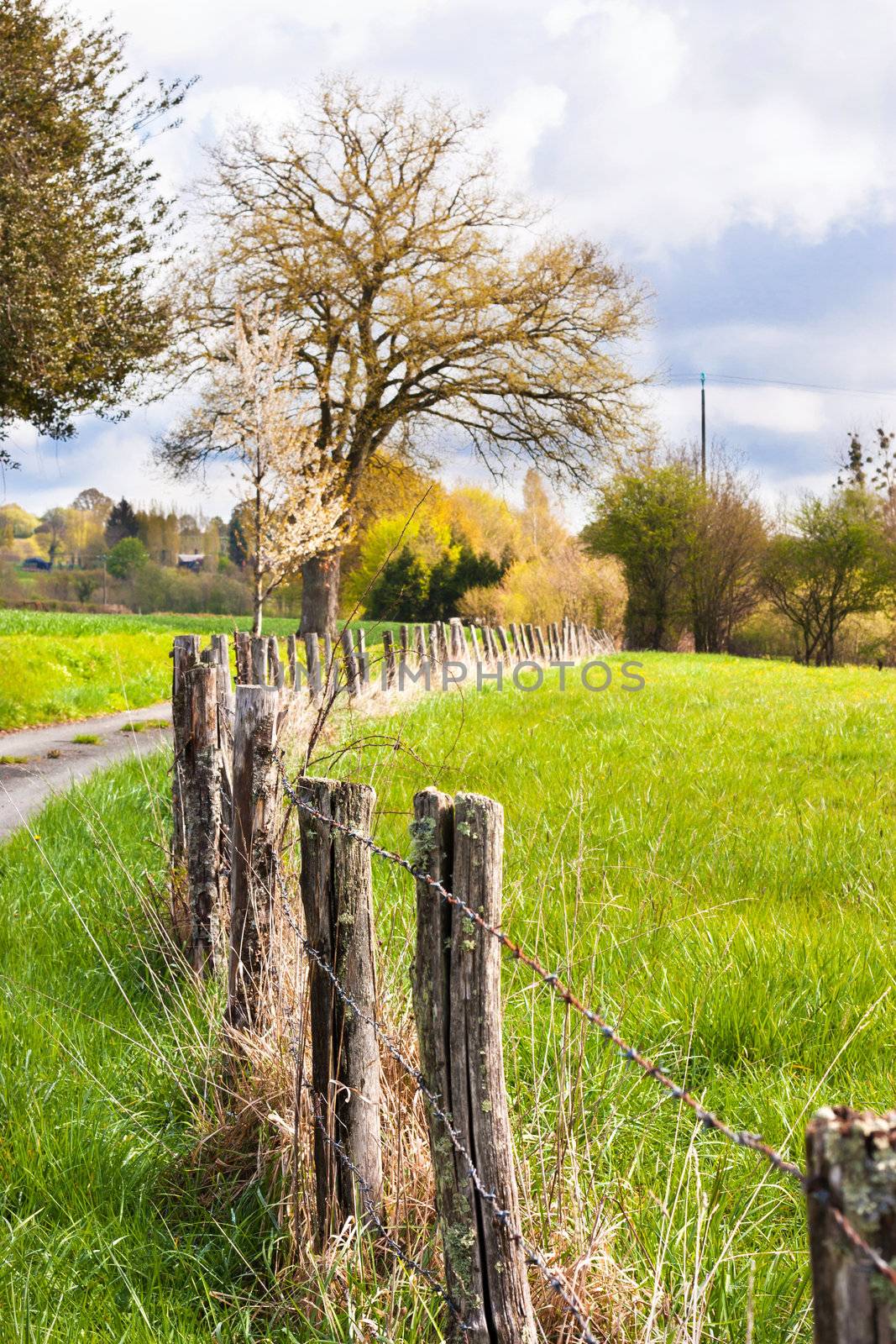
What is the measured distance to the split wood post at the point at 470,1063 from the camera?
1765 millimetres

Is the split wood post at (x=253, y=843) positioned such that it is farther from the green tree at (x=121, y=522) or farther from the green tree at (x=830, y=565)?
the green tree at (x=121, y=522)

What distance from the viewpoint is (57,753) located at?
35.3 feet

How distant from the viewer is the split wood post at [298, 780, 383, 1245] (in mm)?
2324

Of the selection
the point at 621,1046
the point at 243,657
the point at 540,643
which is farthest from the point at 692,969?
the point at 540,643

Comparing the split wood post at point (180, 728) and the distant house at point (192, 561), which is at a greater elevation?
the distant house at point (192, 561)

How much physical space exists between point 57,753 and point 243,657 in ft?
10.1

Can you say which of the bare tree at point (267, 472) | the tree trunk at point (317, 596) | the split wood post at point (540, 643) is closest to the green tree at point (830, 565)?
the split wood post at point (540, 643)

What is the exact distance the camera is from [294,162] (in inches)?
942

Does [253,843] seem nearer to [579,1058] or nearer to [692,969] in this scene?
[579,1058]

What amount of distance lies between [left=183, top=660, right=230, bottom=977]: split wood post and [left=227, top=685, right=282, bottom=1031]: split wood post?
89cm

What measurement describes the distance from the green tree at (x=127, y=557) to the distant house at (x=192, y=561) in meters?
4.23

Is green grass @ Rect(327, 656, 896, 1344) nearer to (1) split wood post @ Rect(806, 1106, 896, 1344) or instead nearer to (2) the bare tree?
(1) split wood post @ Rect(806, 1106, 896, 1344)

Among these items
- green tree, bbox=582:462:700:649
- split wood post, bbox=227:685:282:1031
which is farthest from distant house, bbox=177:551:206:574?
split wood post, bbox=227:685:282:1031

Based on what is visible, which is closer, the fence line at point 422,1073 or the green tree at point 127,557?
the fence line at point 422,1073
